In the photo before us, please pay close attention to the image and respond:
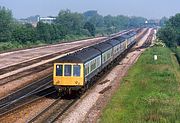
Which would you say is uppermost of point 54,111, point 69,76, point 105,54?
point 105,54

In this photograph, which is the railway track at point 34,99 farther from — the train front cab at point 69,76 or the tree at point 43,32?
the tree at point 43,32

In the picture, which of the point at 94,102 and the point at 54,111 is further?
the point at 94,102

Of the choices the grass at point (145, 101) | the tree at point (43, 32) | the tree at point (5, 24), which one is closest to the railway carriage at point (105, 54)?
the grass at point (145, 101)

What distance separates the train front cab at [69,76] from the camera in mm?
27312

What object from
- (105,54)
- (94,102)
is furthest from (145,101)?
(105,54)

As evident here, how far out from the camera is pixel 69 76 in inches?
1076

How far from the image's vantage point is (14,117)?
22234 millimetres

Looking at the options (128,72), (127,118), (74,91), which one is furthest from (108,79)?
(127,118)

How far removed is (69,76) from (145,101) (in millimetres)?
5255

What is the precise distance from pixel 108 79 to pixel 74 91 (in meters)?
9.50

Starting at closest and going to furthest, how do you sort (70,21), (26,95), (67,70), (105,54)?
(67,70) → (26,95) → (105,54) → (70,21)

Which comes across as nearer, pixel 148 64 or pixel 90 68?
pixel 90 68

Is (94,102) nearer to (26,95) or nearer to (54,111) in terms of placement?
(54,111)

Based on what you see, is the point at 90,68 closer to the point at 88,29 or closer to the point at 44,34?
the point at 44,34
